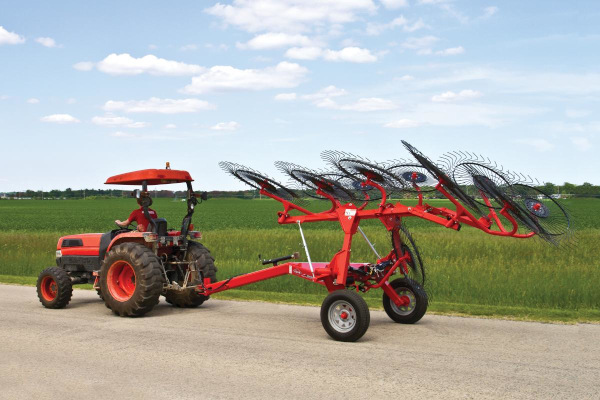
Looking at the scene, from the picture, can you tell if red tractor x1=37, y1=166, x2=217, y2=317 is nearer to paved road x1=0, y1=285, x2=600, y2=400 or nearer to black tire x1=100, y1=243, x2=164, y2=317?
black tire x1=100, y1=243, x2=164, y2=317

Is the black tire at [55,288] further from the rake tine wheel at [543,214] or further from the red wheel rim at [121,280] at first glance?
the rake tine wheel at [543,214]

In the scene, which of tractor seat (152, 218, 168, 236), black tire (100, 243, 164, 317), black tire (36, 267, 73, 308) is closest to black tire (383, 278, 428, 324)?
black tire (100, 243, 164, 317)

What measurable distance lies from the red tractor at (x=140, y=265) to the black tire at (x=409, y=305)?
2.82 m

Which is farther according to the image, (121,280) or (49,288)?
(49,288)

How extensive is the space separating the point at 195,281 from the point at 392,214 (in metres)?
3.58

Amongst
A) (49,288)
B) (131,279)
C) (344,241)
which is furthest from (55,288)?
(344,241)

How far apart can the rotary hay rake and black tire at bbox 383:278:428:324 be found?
14 mm

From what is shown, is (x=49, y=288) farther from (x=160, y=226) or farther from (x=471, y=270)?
(x=471, y=270)

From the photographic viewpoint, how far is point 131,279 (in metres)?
10.4

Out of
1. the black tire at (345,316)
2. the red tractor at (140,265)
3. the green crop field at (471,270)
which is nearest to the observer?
the black tire at (345,316)

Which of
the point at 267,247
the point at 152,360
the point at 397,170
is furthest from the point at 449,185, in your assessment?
the point at 267,247

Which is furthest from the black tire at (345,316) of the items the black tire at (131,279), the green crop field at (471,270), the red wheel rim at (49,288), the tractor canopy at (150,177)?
the red wheel rim at (49,288)

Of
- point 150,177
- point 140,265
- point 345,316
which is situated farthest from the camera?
point 150,177

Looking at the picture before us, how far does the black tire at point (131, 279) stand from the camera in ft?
31.9
